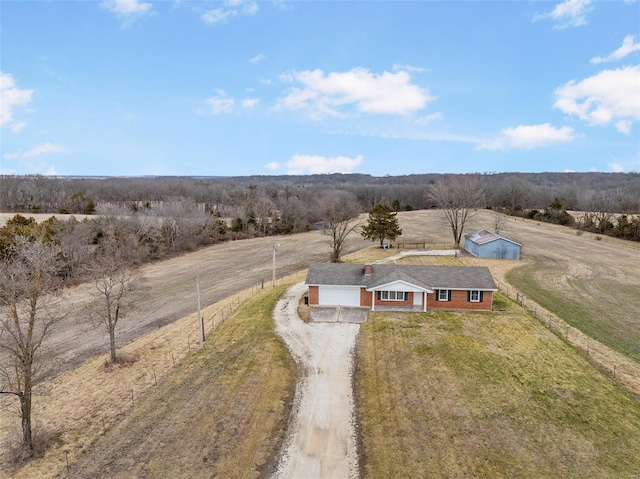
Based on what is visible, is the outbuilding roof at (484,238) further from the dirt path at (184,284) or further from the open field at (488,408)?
the open field at (488,408)

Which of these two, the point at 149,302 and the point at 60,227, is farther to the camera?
the point at 60,227

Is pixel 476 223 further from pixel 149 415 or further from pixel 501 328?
pixel 149 415

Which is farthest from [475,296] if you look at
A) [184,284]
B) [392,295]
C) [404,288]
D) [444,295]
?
[184,284]

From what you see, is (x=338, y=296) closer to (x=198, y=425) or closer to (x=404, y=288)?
(x=404, y=288)

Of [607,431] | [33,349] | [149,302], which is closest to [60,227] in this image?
[149,302]

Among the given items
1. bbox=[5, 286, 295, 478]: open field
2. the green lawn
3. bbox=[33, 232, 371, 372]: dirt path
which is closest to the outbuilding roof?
the green lawn

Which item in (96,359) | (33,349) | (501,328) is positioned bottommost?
(96,359)

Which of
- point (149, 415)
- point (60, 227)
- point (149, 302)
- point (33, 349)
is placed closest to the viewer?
point (33, 349)

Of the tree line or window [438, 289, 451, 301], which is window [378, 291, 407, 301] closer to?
window [438, 289, 451, 301]
